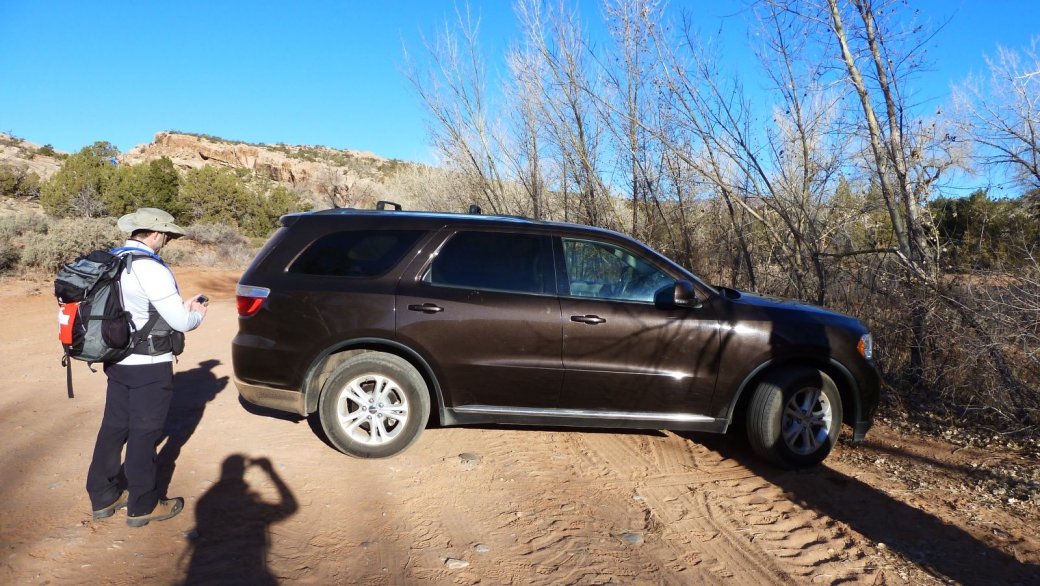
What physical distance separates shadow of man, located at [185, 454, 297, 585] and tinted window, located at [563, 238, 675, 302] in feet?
8.22

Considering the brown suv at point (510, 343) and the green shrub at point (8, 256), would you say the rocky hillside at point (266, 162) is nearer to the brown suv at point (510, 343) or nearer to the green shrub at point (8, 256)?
the green shrub at point (8, 256)

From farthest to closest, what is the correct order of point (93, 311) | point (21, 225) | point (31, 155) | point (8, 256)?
point (31, 155) → point (21, 225) → point (8, 256) → point (93, 311)

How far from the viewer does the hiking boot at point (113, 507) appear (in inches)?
150

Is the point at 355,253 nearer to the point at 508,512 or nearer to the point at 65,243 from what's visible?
the point at 508,512

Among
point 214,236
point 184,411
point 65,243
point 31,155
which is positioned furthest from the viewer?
point 31,155

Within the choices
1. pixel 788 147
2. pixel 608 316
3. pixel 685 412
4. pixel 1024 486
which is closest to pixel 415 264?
pixel 608 316

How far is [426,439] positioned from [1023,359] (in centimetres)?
478

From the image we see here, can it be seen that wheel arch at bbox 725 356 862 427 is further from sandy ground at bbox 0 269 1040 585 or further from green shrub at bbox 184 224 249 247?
green shrub at bbox 184 224 249 247

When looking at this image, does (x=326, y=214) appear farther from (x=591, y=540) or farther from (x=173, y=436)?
(x=591, y=540)

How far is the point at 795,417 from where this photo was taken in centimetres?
506

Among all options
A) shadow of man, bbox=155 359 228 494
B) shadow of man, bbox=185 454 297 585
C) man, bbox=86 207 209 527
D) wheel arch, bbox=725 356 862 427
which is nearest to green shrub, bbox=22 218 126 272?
shadow of man, bbox=155 359 228 494

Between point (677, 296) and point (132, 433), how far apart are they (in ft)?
11.8

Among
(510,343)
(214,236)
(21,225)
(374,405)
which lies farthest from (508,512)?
(214,236)

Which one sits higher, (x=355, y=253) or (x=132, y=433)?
(x=355, y=253)
